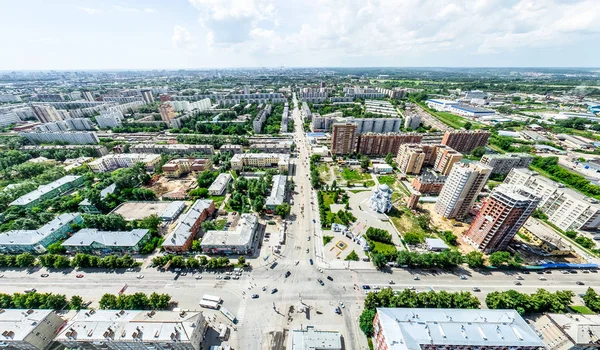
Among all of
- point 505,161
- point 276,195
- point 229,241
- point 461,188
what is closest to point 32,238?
point 229,241

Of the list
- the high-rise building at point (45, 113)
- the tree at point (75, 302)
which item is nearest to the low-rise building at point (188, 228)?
the tree at point (75, 302)

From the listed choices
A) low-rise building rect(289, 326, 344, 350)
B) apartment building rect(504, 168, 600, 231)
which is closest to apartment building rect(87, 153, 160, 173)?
low-rise building rect(289, 326, 344, 350)

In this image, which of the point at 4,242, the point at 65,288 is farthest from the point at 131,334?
the point at 4,242

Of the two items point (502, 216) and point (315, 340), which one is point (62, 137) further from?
point (502, 216)

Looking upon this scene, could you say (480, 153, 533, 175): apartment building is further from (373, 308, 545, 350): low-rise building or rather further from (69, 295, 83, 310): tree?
(69, 295, 83, 310): tree

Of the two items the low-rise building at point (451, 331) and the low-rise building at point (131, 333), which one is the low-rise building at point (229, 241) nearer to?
the low-rise building at point (131, 333)

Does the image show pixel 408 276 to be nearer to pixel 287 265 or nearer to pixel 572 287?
pixel 287 265
